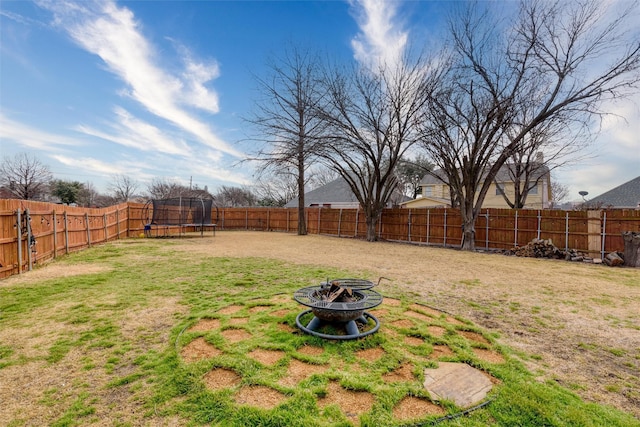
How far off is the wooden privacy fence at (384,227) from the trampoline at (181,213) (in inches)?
45.5

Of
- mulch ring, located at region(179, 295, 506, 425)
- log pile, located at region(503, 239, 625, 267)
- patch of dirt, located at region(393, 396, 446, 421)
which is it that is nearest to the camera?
patch of dirt, located at region(393, 396, 446, 421)

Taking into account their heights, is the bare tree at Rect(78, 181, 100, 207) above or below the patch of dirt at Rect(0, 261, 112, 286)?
above

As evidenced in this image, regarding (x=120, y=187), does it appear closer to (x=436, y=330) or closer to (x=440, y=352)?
(x=436, y=330)

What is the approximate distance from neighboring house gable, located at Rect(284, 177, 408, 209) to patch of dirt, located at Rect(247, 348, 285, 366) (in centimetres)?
2120

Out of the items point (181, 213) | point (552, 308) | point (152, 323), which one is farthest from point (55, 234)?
point (552, 308)

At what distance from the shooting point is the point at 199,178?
33250 millimetres

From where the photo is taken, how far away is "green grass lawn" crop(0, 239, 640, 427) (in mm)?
1640

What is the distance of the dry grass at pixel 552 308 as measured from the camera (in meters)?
2.21

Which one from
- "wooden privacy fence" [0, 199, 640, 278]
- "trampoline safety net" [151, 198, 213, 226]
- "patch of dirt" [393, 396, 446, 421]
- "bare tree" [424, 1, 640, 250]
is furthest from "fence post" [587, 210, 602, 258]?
"trampoline safety net" [151, 198, 213, 226]

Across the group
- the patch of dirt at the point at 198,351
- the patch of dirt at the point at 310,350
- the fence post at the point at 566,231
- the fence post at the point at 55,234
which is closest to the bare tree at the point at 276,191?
the fence post at the point at 55,234

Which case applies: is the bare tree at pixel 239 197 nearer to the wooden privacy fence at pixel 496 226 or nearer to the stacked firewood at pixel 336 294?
the wooden privacy fence at pixel 496 226

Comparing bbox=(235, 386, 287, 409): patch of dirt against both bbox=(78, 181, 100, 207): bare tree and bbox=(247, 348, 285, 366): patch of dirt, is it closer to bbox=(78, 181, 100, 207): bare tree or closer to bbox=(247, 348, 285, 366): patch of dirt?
bbox=(247, 348, 285, 366): patch of dirt

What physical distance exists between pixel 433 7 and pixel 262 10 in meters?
5.82

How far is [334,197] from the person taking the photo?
2498 cm
